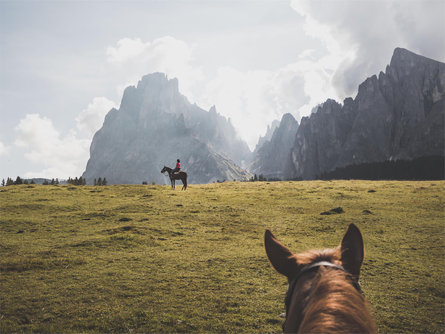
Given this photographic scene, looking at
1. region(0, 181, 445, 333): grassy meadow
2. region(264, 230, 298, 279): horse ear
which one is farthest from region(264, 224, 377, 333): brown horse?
region(0, 181, 445, 333): grassy meadow

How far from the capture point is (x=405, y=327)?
283 inches

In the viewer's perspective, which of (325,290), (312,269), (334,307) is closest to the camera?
(334,307)

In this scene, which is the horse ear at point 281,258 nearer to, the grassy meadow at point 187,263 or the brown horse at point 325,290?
the brown horse at point 325,290

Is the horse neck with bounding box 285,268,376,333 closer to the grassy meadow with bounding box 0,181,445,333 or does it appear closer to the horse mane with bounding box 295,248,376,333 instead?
the horse mane with bounding box 295,248,376,333

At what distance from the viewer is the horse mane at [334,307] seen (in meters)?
2.04

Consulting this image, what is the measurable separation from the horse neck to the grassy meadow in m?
5.30

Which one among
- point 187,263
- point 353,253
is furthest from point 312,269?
point 187,263

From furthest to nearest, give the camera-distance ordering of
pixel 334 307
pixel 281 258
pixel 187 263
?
pixel 187 263 → pixel 281 258 → pixel 334 307

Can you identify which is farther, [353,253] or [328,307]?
[353,253]

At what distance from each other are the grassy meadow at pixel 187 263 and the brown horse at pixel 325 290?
16.4 feet

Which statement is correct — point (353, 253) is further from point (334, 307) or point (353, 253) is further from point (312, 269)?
point (334, 307)

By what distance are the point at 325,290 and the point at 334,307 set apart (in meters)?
Result: 0.22

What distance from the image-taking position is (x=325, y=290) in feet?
7.76

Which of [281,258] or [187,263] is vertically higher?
[281,258]
